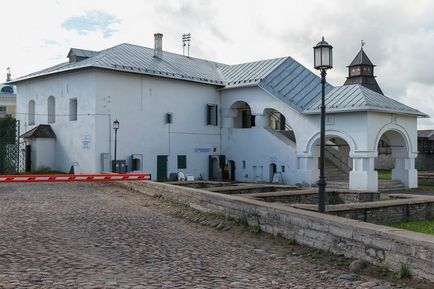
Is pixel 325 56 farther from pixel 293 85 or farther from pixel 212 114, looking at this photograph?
pixel 212 114

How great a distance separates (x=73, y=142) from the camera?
89.0 feet

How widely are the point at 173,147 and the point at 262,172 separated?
5.67m

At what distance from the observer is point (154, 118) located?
93.1ft

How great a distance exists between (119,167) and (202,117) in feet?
24.0

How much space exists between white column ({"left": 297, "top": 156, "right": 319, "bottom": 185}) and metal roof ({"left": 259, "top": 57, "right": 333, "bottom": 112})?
9.31 ft

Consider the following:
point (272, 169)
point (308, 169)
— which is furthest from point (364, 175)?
point (272, 169)

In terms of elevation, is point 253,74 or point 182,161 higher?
point 253,74

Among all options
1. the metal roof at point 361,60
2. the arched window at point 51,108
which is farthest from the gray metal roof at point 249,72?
the metal roof at point 361,60

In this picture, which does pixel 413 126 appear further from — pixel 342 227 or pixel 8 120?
pixel 8 120

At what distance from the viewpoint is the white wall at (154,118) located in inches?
1032

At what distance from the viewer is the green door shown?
28.7 m

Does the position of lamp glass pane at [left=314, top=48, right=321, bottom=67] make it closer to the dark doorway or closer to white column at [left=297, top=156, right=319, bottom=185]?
white column at [left=297, top=156, right=319, bottom=185]

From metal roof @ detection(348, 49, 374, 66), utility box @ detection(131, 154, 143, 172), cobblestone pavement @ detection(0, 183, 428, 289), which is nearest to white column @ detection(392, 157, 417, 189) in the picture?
utility box @ detection(131, 154, 143, 172)

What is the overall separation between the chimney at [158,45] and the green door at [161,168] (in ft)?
22.4
